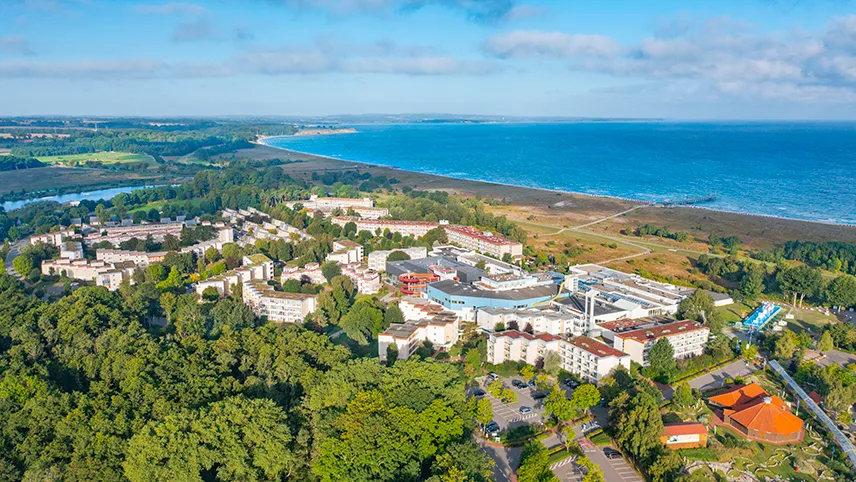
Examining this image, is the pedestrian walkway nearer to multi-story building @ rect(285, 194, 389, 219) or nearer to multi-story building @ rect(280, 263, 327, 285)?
multi-story building @ rect(280, 263, 327, 285)

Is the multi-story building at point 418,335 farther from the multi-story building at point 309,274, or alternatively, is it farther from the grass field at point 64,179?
the grass field at point 64,179

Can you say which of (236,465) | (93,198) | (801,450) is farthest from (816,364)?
(93,198)

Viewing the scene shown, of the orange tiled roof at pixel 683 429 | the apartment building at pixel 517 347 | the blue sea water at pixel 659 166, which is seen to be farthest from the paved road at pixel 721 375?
the blue sea water at pixel 659 166

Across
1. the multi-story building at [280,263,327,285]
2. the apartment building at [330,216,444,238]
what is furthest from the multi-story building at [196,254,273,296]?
the apartment building at [330,216,444,238]

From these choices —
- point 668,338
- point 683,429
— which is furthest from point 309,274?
point 683,429

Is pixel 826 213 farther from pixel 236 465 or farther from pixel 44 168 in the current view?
pixel 44 168

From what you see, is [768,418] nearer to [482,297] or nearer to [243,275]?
[482,297]
